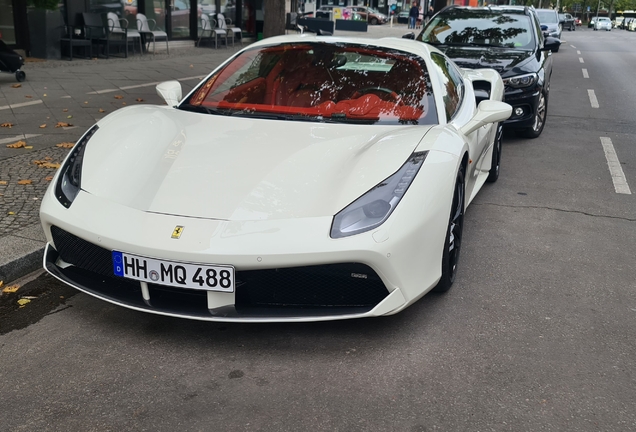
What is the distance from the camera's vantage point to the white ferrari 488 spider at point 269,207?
268cm

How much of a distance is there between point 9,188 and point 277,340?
9.45 feet

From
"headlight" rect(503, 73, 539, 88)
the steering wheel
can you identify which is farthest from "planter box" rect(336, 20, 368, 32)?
the steering wheel

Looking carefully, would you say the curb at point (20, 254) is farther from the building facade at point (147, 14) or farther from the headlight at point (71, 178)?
the building facade at point (147, 14)

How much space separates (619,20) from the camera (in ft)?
291

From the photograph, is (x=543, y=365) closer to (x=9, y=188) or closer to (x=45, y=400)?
(x=45, y=400)

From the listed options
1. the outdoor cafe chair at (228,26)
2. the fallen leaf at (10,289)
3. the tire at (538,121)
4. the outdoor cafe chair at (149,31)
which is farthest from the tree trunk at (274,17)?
the outdoor cafe chair at (228,26)

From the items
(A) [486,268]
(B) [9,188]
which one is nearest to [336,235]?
(A) [486,268]

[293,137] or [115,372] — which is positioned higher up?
[293,137]

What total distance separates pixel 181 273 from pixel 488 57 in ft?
19.6

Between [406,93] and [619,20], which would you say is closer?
[406,93]

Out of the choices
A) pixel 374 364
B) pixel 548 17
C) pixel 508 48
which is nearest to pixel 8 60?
pixel 508 48

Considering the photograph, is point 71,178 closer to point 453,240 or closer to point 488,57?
point 453,240

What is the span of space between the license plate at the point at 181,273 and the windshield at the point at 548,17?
24767 mm

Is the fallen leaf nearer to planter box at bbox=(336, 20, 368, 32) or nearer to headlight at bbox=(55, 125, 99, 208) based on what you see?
headlight at bbox=(55, 125, 99, 208)
